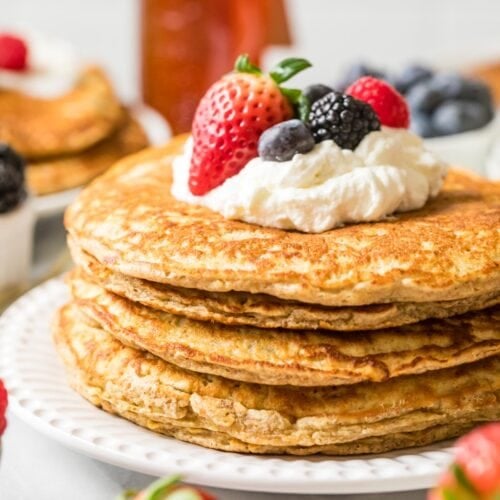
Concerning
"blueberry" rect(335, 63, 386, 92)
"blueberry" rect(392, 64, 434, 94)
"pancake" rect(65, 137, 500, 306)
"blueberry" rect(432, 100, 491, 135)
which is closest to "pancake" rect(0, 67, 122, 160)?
"blueberry" rect(335, 63, 386, 92)

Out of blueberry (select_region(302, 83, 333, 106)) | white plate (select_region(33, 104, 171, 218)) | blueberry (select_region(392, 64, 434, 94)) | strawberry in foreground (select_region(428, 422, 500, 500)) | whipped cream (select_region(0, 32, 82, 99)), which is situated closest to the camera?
strawberry in foreground (select_region(428, 422, 500, 500))

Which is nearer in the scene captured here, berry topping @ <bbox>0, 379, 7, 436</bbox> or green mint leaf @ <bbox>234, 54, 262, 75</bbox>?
berry topping @ <bbox>0, 379, 7, 436</bbox>

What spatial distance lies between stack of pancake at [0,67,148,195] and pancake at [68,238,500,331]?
1.41 m

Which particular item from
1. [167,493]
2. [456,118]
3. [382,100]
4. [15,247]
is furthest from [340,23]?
[167,493]

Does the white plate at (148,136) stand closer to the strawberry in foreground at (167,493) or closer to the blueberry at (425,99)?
the blueberry at (425,99)

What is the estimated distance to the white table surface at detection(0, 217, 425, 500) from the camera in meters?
1.87

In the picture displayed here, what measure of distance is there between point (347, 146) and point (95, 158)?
1.57 m

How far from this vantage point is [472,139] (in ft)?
10.6

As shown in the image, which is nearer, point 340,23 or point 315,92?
point 315,92

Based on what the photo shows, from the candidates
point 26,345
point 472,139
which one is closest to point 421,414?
point 26,345

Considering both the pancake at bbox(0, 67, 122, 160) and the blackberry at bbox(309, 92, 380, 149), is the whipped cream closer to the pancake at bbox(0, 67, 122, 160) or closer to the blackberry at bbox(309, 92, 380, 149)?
the pancake at bbox(0, 67, 122, 160)

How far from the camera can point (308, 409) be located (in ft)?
5.98

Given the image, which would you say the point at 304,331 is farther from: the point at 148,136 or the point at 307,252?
the point at 148,136

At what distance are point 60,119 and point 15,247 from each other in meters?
0.77
